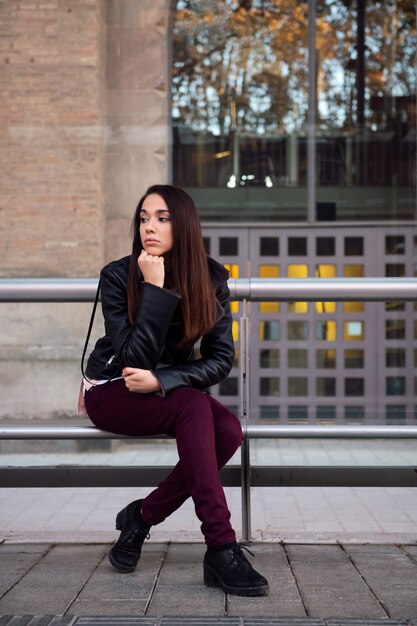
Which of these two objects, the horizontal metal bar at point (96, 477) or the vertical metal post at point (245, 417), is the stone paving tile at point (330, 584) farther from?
the horizontal metal bar at point (96, 477)

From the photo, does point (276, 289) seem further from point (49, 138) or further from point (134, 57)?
point (134, 57)

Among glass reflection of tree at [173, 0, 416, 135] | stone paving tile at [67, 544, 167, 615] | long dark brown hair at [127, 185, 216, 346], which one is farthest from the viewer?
glass reflection of tree at [173, 0, 416, 135]

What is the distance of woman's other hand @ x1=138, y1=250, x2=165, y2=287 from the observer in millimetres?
3500

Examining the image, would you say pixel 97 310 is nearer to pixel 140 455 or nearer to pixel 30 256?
pixel 140 455

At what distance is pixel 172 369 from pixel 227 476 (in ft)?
2.48

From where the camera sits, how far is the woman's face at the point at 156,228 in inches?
143

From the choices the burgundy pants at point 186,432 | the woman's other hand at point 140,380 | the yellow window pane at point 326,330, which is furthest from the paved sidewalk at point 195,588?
the yellow window pane at point 326,330

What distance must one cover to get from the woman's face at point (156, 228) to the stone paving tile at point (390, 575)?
4.99ft

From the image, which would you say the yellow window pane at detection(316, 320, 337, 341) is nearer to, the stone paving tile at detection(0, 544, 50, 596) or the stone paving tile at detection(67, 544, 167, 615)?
the stone paving tile at detection(0, 544, 50, 596)

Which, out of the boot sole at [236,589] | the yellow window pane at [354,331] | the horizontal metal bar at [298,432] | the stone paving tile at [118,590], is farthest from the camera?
the yellow window pane at [354,331]

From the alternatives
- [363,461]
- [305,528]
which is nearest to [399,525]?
[305,528]

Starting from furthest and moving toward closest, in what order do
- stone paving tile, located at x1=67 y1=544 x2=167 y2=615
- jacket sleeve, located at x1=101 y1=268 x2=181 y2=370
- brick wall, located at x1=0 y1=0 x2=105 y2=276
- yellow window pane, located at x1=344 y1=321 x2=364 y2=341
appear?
1. yellow window pane, located at x1=344 y1=321 x2=364 y2=341
2. brick wall, located at x1=0 y1=0 x2=105 y2=276
3. jacket sleeve, located at x1=101 y1=268 x2=181 y2=370
4. stone paving tile, located at x1=67 y1=544 x2=167 y2=615

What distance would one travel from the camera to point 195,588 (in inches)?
136

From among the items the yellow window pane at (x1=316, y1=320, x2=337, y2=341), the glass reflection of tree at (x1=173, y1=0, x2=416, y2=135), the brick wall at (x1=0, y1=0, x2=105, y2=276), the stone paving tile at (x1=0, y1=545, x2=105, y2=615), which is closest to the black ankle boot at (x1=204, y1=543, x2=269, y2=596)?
the stone paving tile at (x1=0, y1=545, x2=105, y2=615)
